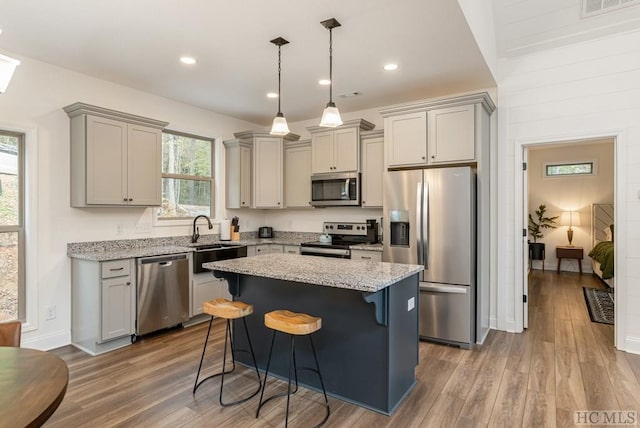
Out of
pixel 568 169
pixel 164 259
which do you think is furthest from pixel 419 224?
pixel 568 169

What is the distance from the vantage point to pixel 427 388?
2725mm

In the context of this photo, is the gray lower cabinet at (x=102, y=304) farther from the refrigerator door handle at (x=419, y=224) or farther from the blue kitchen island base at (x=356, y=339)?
the refrigerator door handle at (x=419, y=224)

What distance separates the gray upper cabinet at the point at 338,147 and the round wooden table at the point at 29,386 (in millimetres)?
3797

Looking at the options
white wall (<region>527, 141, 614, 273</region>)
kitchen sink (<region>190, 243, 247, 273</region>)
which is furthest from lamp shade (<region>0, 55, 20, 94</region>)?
white wall (<region>527, 141, 614, 273</region>)

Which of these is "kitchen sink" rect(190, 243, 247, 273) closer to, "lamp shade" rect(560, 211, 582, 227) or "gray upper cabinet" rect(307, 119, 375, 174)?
"gray upper cabinet" rect(307, 119, 375, 174)

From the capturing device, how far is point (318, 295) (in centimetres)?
271

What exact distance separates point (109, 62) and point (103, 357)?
278cm

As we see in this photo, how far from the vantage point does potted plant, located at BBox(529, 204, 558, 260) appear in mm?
7891

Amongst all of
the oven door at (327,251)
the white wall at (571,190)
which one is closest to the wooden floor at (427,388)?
the oven door at (327,251)

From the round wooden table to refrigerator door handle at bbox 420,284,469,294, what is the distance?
3107 mm

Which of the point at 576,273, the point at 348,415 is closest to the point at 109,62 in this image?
the point at 348,415

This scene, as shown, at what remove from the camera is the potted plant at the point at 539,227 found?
25.9 ft

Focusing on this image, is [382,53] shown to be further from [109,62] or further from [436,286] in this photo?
[109,62]

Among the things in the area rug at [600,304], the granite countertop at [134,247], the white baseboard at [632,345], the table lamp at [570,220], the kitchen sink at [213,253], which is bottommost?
the area rug at [600,304]
